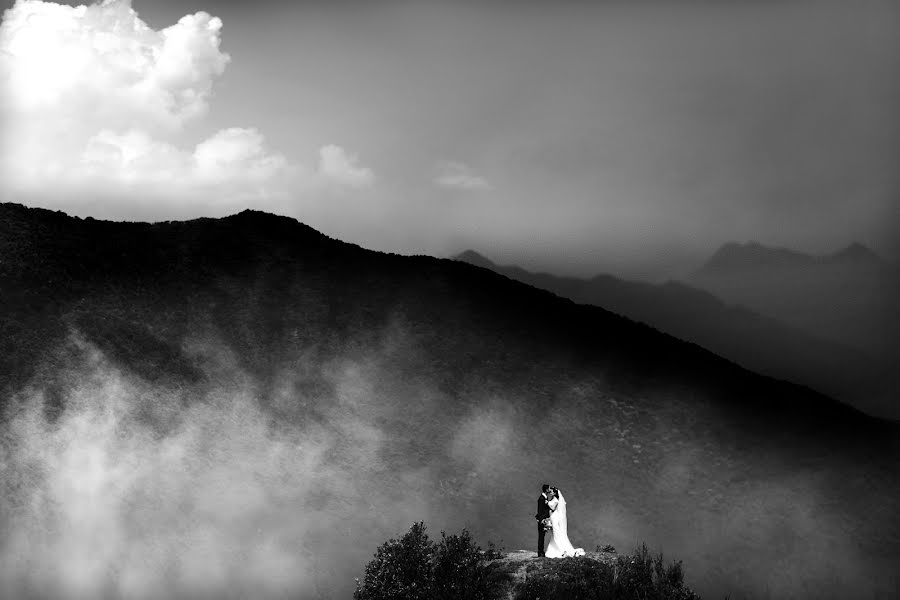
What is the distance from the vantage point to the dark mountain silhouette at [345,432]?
46.2 meters

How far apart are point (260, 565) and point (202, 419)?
11900mm

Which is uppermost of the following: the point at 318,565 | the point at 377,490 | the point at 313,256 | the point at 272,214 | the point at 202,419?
the point at 272,214

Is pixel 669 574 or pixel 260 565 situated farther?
pixel 260 565

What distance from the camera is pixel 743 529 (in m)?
49.7

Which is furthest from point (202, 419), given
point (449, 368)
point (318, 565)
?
point (449, 368)

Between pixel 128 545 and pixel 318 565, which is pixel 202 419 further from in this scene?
pixel 318 565

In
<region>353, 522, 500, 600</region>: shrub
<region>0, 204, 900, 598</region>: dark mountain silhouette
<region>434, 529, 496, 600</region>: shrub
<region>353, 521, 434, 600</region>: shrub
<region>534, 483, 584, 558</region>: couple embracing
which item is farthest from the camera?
<region>0, 204, 900, 598</region>: dark mountain silhouette

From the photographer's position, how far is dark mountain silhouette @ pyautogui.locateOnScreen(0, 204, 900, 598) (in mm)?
46250

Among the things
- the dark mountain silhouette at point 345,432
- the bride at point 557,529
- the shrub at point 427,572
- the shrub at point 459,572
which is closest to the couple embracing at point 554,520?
the bride at point 557,529

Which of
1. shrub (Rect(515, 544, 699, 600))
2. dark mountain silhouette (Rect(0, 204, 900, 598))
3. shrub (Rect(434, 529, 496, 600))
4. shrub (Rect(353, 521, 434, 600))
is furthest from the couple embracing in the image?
dark mountain silhouette (Rect(0, 204, 900, 598))

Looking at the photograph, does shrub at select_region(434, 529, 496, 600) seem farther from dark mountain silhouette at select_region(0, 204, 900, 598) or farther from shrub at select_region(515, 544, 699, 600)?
dark mountain silhouette at select_region(0, 204, 900, 598)

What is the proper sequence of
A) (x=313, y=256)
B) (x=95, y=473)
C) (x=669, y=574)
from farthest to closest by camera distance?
1. (x=313, y=256)
2. (x=95, y=473)
3. (x=669, y=574)

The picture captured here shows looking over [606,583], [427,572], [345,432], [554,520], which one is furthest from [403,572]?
[345,432]

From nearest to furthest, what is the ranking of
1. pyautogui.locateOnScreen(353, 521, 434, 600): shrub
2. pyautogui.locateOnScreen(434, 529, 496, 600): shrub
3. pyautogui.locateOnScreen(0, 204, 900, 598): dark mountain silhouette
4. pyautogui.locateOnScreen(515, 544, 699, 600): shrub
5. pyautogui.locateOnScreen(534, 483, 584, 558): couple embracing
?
1. pyautogui.locateOnScreen(515, 544, 699, 600): shrub
2. pyautogui.locateOnScreen(434, 529, 496, 600): shrub
3. pyautogui.locateOnScreen(353, 521, 434, 600): shrub
4. pyautogui.locateOnScreen(534, 483, 584, 558): couple embracing
5. pyautogui.locateOnScreen(0, 204, 900, 598): dark mountain silhouette
